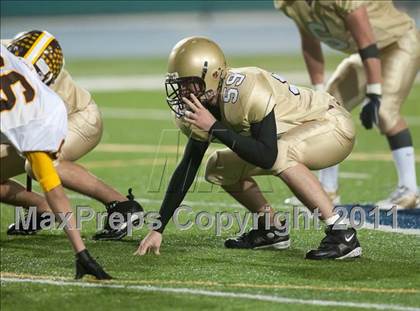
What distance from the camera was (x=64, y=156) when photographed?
5883 mm

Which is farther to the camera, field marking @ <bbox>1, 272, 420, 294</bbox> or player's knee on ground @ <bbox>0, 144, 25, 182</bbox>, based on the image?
player's knee on ground @ <bbox>0, 144, 25, 182</bbox>

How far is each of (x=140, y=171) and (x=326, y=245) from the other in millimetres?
3307

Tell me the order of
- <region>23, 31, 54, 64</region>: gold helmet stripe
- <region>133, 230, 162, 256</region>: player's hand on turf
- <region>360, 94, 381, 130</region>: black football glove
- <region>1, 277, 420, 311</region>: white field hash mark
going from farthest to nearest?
1. <region>360, 94, 381, 130</region>: black football glove
2. <region>23, 31, 54, 64</region>: gold helmet stripe
3. <region>133, 230, 162, 256</region>: player's hand on turf
4. <region>1, 277, 420, 311</region>: white field hash mark

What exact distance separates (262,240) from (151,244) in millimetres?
610

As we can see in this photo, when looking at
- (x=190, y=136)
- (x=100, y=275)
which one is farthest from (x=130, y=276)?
(x=190, y=136)

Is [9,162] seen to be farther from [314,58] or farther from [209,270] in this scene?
[314,58]

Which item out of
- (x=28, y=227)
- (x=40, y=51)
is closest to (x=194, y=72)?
(x=40, y=51)

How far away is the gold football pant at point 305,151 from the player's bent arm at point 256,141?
128 mm

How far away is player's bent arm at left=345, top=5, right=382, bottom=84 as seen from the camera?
6.63 metres

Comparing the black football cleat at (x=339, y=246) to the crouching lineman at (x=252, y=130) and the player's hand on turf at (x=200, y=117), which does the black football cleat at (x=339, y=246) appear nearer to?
the crouching lineman at (x=252, y=130)

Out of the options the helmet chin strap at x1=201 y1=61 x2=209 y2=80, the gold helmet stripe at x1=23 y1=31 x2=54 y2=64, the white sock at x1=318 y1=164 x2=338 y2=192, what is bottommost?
the white sock at x1=318 y1=164 x2=338 y2=192

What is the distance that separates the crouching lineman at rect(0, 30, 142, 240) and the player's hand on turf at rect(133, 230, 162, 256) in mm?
523

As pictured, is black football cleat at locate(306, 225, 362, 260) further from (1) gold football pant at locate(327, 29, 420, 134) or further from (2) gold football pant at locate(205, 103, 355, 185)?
(1) gold football pant at locate(327, 29, 420, 134)

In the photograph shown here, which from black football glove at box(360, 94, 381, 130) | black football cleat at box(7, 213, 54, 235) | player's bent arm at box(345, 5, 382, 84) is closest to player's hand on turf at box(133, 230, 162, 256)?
black football cleat at box(7, 213, 54, 235)
